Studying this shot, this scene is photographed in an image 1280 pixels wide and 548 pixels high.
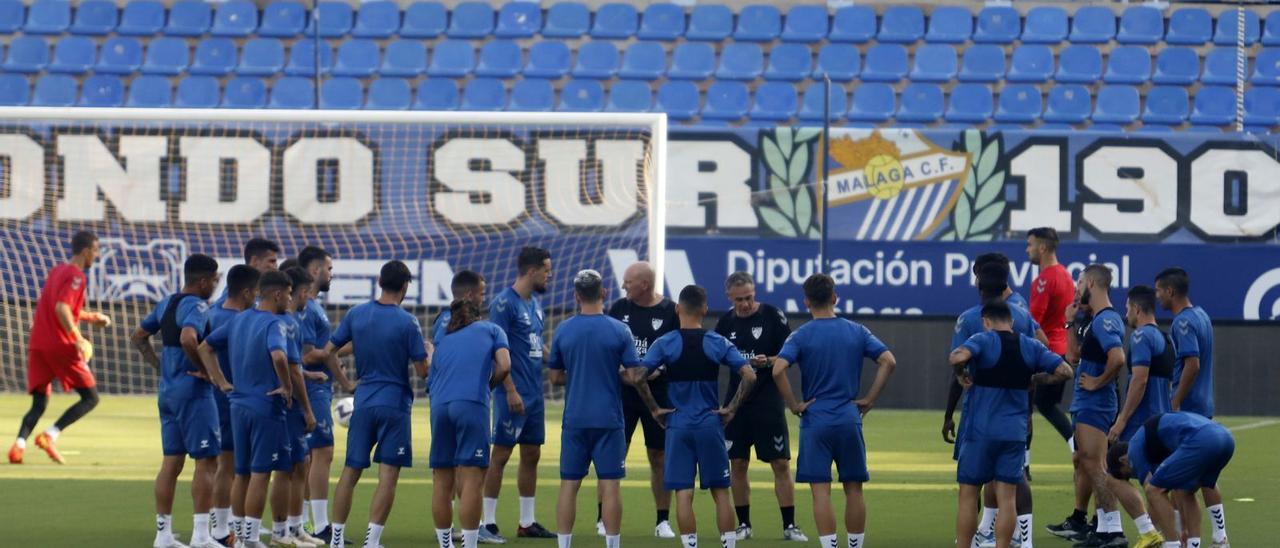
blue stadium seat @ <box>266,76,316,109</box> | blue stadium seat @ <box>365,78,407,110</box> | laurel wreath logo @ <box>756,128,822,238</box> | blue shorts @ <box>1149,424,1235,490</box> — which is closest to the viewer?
blue shorts @ <box>1149,424,1235,490</box>

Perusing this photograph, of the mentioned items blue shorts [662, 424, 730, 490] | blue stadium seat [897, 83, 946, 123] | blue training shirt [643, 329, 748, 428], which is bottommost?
blue shorts [662, 424, 730, 490]

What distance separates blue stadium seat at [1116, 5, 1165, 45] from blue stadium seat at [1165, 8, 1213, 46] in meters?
0.14

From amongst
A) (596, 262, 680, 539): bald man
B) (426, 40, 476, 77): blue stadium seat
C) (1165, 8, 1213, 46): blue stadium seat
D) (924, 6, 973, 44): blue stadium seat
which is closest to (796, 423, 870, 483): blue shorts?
(596, 262, 680, 539): bald man

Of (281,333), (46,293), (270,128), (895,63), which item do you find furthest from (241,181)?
(281,333)

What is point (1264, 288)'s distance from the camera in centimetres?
1941

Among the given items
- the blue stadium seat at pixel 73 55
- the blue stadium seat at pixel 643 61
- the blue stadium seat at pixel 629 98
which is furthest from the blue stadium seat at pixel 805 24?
the blue stadium seat at pixel 73 55

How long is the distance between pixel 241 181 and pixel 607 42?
6.53 metres

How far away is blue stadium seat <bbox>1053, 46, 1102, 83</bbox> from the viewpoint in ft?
78.7

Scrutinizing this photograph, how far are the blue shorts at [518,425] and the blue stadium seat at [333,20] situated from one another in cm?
1513

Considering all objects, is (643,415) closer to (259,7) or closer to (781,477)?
(781,477)

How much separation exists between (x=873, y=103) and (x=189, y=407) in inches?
600

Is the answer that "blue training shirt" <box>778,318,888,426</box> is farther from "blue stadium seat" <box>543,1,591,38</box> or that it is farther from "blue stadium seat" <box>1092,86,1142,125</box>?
"blue stadium seat" <box>543,1,591,38</box>

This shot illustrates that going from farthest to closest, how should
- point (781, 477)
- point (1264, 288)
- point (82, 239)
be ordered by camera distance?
point (1264, 288)
point (82, 239)
point (781, 477)

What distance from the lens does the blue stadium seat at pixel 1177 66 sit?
78.6 feet
